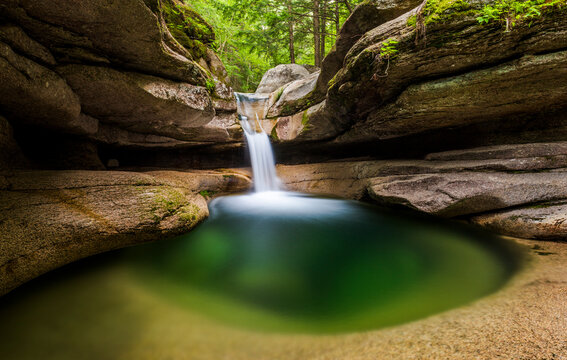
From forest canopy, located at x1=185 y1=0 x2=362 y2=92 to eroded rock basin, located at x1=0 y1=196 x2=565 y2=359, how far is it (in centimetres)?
799

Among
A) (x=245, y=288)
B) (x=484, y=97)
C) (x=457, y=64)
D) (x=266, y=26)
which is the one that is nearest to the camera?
(x=245, y=288)

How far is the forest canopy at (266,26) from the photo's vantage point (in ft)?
32.3

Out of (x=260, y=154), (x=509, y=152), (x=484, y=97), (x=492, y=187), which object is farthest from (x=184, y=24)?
(x=509, y=152)

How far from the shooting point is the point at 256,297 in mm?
2396

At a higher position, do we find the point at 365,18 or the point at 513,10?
the point at 365,18

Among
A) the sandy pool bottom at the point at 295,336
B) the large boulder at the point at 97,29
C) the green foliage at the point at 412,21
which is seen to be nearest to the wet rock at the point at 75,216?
the sandy pool bottom at the point at 295,336

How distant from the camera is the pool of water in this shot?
190 cm

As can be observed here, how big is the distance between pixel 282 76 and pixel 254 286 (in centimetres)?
1323

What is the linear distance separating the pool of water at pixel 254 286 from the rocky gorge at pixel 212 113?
1.02ft

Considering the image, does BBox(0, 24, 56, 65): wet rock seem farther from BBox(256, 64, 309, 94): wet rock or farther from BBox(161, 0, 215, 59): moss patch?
BBox(256, 64, 309, 94): wet rock

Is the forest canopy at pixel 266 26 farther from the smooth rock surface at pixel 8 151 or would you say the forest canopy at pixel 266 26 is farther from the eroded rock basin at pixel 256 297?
the eroded rock basin at pixel 256 297

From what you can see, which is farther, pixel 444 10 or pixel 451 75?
pixel 451 75

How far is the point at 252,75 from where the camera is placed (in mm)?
16984

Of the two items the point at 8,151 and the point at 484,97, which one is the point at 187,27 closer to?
the point at 8,151
